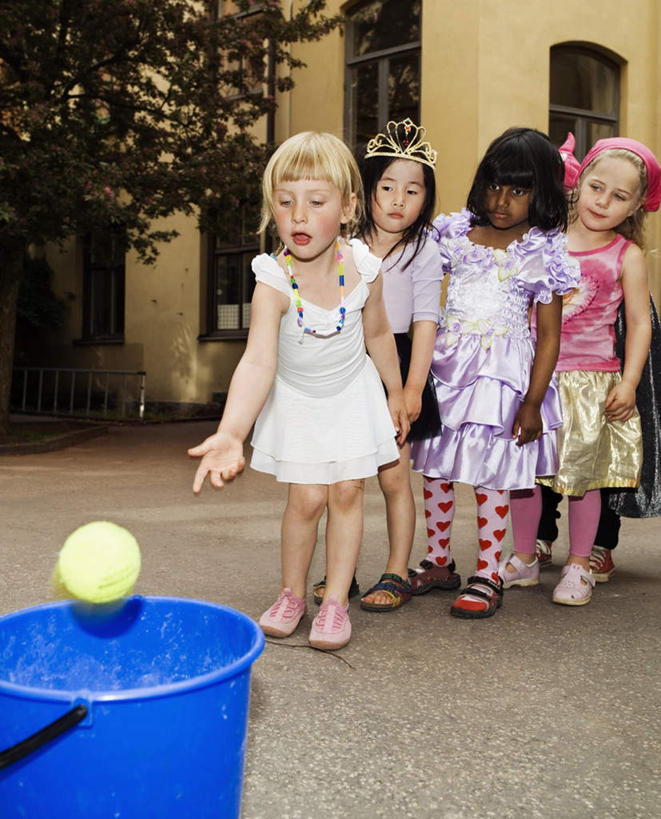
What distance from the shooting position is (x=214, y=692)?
1315mm

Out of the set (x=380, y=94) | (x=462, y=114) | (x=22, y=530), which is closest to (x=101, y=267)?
(x=380, y=94)

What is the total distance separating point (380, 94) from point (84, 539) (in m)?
10.6

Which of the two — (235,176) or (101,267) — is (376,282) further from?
(101,267)

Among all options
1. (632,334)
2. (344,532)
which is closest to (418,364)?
(344,532)

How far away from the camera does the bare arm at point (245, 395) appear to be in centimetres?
195

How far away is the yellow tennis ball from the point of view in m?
1.39

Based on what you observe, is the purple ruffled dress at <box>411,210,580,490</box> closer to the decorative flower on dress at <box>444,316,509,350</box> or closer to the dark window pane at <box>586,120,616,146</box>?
the decorative flower on dress at <box>444,316,509,350</box>

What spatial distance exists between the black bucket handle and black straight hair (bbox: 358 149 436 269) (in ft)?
8.05

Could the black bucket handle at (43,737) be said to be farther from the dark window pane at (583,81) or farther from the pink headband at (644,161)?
the dark window pane at (583,81)

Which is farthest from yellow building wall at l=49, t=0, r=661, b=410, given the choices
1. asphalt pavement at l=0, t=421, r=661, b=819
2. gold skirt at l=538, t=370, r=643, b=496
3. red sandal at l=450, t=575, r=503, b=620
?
red sandal at l=450, t=575, r=503, b=620

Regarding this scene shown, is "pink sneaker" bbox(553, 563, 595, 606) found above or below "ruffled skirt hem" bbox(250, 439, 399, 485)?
below

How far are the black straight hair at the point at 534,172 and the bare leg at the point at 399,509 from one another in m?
1.01

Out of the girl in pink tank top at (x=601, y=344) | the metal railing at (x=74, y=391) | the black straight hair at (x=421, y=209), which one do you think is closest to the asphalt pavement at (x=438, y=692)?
the girl in pink tank top at (x=601, y=344)

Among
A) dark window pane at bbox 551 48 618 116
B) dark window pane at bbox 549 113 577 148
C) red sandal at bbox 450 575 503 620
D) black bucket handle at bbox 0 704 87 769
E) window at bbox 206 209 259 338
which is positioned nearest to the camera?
black bucket handle at bbox 0 704 87 769
